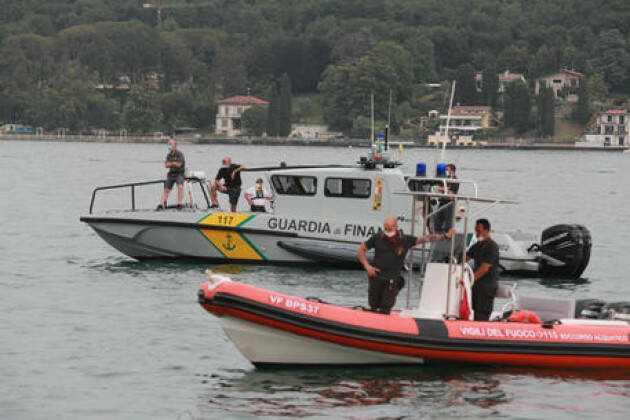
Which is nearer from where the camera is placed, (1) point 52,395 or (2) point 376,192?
(1) point 52,395

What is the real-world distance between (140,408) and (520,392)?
5266mm

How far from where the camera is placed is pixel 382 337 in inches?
659

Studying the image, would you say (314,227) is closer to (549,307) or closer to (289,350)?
(549,307)

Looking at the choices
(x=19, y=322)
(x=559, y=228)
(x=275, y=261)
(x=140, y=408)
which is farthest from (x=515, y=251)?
(x=140, y=408)

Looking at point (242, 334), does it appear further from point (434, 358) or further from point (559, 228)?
point (559, 228)

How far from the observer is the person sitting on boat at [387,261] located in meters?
16.9

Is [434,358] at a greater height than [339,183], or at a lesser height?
lesser

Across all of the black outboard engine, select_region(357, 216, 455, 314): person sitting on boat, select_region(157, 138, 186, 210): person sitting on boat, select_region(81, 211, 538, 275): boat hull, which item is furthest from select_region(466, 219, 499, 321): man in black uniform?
select_region(157, 138, 186, 210): person sitting on boat

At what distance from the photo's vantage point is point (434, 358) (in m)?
17.1

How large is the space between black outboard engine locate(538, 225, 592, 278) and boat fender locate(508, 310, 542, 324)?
29.5ft

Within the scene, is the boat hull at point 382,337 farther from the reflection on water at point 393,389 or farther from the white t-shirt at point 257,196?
the white t-shirt at point 257,196

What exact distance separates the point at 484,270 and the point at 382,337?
1877 millimetres

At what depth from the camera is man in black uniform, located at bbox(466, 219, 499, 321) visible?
57.2 ft

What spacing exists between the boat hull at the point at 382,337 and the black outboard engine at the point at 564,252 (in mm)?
8896
